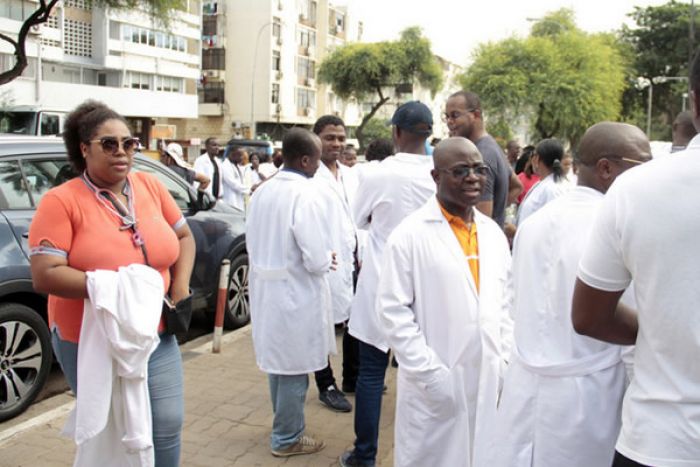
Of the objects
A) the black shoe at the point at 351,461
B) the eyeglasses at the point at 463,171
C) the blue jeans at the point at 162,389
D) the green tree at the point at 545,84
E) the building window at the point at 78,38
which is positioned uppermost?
the building window at the point at 78,38

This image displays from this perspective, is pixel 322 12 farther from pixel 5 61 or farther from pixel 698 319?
pixel 698 319

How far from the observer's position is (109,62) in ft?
143

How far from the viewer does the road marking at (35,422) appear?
4.54m

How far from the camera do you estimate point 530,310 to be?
2.72m

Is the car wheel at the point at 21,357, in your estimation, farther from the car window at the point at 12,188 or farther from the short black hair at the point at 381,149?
the short black hair at the point at 381,149

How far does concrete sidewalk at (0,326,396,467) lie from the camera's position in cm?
433

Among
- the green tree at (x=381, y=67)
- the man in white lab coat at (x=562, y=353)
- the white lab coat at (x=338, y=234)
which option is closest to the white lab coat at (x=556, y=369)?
the man in white lab coat at (x=562, y=353)

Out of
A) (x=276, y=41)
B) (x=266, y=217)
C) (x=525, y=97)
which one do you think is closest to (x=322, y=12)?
(x=276, y=41)

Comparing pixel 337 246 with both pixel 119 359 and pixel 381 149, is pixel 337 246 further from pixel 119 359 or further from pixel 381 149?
pixel 381 149

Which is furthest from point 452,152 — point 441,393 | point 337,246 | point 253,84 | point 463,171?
point 253,84

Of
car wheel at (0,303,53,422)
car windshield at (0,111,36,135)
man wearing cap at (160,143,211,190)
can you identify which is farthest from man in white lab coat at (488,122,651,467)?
car windshield at (0,111,36,135)

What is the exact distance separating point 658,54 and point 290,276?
192 ft

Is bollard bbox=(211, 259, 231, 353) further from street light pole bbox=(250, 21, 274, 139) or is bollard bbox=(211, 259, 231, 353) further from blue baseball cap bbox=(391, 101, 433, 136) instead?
street light pole bbox=(250, 21, 274, 139)

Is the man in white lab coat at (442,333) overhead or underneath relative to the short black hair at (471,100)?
underneath
